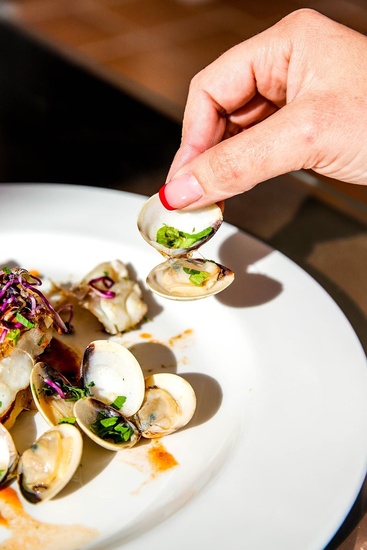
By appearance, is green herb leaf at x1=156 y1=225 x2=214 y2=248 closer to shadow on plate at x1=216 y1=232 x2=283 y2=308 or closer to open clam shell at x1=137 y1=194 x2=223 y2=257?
open clam shell at x1=137 y1=194 x2=223 y2=257

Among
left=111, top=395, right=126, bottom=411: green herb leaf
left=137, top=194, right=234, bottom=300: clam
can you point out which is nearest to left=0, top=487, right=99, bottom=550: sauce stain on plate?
left=111, top=395, right=126, bottom=411: green herb leaf

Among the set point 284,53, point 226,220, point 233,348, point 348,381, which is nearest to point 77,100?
point 226,220

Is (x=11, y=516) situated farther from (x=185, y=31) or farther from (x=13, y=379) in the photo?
(x=185, y=31)

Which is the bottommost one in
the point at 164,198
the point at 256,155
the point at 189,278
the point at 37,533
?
the point at 37,533

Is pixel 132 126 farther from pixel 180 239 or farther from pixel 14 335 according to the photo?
pixel 14 335

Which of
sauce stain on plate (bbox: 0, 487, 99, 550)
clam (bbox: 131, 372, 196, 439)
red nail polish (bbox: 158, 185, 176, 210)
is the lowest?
sauce stain on plate (bbox: 0, 487, 99, 550)

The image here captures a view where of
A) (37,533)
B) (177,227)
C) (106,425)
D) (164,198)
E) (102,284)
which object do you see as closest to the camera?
(37,533)

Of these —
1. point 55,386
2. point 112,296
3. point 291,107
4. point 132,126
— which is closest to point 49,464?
point 55,386
